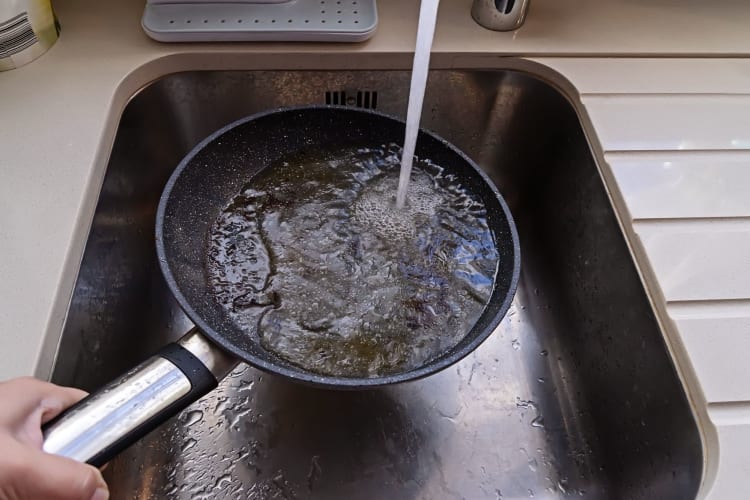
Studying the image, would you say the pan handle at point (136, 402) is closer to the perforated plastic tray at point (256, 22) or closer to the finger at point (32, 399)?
the finger at point (32, 399)

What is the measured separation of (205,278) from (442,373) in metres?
0.36

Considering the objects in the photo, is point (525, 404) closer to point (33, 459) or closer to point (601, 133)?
point (601, 133)

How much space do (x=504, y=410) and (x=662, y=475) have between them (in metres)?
0.22

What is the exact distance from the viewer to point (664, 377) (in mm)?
603

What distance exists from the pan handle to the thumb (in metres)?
0.02

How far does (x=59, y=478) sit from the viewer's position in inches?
15.7

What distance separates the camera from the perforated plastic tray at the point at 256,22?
0.80m

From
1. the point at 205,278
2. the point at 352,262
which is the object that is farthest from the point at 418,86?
the point at 205,278

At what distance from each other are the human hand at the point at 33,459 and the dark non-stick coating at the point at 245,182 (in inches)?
5.7

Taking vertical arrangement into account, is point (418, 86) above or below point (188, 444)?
above

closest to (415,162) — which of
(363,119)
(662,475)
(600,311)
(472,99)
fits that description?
(363,119)

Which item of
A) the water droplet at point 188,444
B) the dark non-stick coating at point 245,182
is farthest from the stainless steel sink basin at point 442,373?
the dark non-stick coating at point 245,182

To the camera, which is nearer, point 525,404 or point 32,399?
point 32,399

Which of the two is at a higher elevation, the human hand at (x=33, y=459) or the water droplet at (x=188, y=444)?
the human hand at (x=33, y=459)
